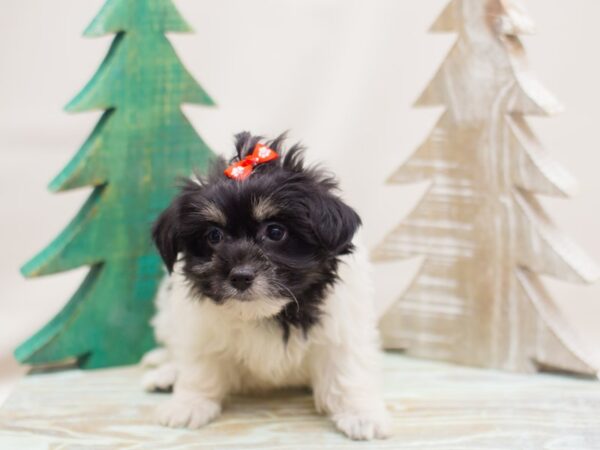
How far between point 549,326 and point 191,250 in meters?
1.62

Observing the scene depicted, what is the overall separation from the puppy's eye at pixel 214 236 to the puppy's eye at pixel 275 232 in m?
0.18

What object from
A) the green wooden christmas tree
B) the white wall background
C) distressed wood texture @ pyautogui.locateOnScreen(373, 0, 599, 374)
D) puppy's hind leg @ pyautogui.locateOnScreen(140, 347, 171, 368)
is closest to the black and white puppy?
puppy's hind leg @ pyautogui.locateOnScreen(140, 347, 171, 368)

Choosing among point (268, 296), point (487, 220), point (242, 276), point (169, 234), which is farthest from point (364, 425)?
point (487, 220)

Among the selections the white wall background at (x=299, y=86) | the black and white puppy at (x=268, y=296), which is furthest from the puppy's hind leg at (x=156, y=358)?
the white wall background at (x=299, y=86)

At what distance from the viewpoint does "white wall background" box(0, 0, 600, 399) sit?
513 centimetres

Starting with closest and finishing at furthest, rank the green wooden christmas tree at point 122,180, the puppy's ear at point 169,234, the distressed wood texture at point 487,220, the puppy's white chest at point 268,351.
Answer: the puppy's ear at point 169,234 → the puppy's white chest at point 268,351 → the distressed wood texture at point 487,220 → the green wooden christmas tree at point 122,180

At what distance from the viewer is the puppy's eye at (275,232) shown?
11.7ft

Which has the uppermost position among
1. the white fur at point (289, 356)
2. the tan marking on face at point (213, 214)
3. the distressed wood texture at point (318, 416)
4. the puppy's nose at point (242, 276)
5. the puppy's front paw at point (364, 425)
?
the tan marking on face at point (213, 214)

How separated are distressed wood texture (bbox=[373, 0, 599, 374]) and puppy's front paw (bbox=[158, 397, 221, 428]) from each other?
3.63ft

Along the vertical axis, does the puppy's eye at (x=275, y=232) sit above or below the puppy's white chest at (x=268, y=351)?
above

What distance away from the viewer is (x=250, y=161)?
3641 millimetres

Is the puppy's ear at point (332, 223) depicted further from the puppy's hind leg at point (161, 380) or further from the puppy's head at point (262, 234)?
the puppy's hind leg at point (161, 380)

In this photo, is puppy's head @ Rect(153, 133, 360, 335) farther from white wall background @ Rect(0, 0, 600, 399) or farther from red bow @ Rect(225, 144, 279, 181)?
white wall background @ Rect(0, 0, 600, 399)

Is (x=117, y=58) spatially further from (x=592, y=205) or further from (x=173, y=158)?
(x=592, y=205)
